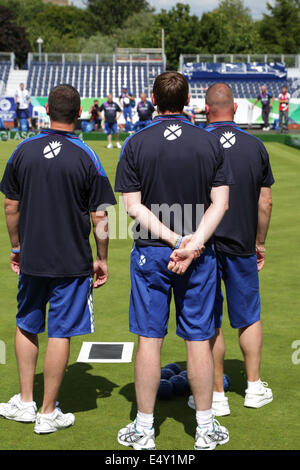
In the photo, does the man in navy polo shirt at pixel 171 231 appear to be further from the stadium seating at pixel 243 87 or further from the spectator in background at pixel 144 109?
the stadium seating at pixel 243 87

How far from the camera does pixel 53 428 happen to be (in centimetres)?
454

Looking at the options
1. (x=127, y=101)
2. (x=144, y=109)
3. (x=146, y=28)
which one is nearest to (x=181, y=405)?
(x=144, y=109)

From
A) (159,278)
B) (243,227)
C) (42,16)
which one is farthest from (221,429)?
(42,16)

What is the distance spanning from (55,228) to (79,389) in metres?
1.42

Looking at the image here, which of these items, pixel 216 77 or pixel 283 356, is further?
pixel 216 77

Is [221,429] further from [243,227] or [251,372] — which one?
[243,227]

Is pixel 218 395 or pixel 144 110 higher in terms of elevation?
pixel 218 395

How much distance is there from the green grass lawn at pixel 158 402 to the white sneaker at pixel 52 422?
0.04m

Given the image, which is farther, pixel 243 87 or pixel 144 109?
pixel 243 87

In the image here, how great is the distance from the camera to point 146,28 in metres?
121

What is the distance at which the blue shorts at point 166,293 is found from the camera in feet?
13.8

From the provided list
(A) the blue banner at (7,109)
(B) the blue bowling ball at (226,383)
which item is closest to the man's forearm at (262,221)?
(B) the blue bowling ball at (226,383)

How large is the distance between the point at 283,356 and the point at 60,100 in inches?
113

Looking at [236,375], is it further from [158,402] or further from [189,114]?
[189,114]
